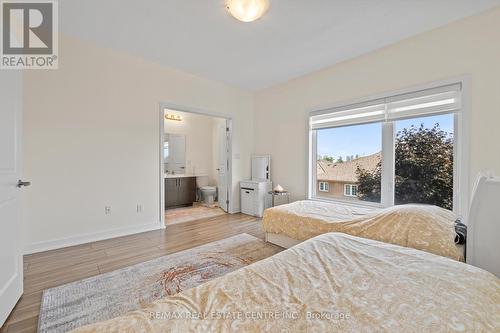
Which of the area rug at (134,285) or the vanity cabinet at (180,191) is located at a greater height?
the vanity cabinet at (180,191)

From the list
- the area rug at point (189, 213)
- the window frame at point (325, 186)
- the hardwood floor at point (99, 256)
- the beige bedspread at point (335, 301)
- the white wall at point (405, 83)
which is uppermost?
the white wall at point (405, 83)

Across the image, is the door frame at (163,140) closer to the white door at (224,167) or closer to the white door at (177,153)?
the white door at (224,167)

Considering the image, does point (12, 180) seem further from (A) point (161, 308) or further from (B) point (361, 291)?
(B) point (361, 291)

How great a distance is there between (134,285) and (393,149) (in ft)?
12.0

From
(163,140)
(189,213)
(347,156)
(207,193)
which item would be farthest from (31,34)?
(347,156)

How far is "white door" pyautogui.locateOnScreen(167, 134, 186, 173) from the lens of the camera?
6.21 metres

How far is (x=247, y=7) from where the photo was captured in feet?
6.75

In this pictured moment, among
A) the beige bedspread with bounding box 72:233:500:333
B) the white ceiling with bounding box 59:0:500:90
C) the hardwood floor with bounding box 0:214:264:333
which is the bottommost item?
the hardwood floor with bounding box 0:214:264:333

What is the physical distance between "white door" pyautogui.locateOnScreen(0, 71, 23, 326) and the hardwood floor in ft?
0.41

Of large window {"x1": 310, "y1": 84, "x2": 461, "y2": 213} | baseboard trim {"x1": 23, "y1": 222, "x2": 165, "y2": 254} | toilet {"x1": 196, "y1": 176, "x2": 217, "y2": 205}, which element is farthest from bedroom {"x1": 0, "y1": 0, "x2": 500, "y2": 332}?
toilet {"x1": 196, "y1": 176, "x2": 217, "y2": 205}

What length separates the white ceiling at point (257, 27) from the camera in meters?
2.27

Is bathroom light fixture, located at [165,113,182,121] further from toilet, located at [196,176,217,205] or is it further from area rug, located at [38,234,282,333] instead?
area rug, located at [38,234,282,333]

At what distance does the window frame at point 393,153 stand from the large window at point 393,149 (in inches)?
0.5

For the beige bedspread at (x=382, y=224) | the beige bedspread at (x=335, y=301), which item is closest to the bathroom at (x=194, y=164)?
the beige bedspread at (x=382, y=224)
